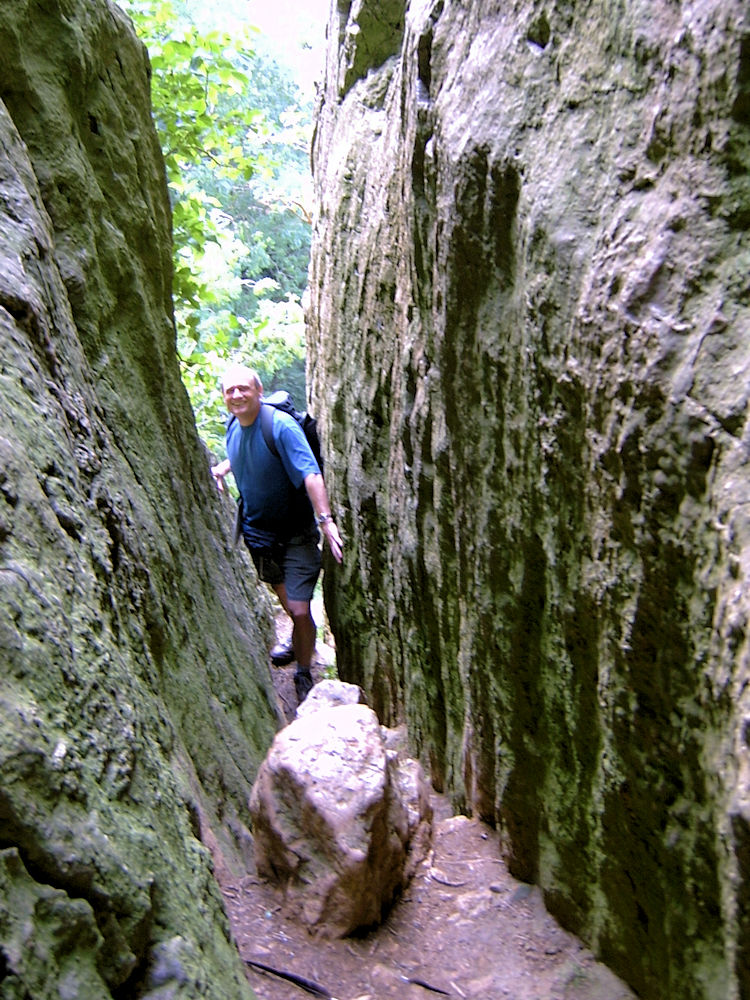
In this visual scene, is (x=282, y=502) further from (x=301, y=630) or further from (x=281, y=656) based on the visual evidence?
(x=281, y=656)

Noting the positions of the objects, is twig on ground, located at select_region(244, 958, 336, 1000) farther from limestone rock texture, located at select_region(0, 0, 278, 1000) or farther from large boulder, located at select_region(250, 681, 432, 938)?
limestone rock texture, located at select_region(0, 0, 278, 1000)

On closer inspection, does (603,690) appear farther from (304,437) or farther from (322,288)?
(322,288)

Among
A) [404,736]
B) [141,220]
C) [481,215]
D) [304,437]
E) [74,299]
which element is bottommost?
[404,736]

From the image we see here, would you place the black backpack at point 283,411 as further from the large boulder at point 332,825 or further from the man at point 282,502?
the large boulder at point 332,825

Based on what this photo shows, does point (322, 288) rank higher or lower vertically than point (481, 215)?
higher

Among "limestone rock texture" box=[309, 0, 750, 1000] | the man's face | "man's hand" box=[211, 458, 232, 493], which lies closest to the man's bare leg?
"man's hand" box=[211, 458, 232, 493]

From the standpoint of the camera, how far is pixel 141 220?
4637 mm

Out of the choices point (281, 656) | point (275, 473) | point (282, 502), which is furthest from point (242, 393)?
point (281, 656)

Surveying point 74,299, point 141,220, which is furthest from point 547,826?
point 141,220

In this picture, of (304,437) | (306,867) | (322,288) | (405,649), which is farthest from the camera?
(322,288)

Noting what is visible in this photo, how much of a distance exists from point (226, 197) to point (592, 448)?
15682 mm

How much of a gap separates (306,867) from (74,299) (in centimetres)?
246

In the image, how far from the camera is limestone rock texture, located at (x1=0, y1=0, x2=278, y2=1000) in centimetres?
147

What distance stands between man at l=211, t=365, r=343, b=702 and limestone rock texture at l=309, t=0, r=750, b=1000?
4.54ft
